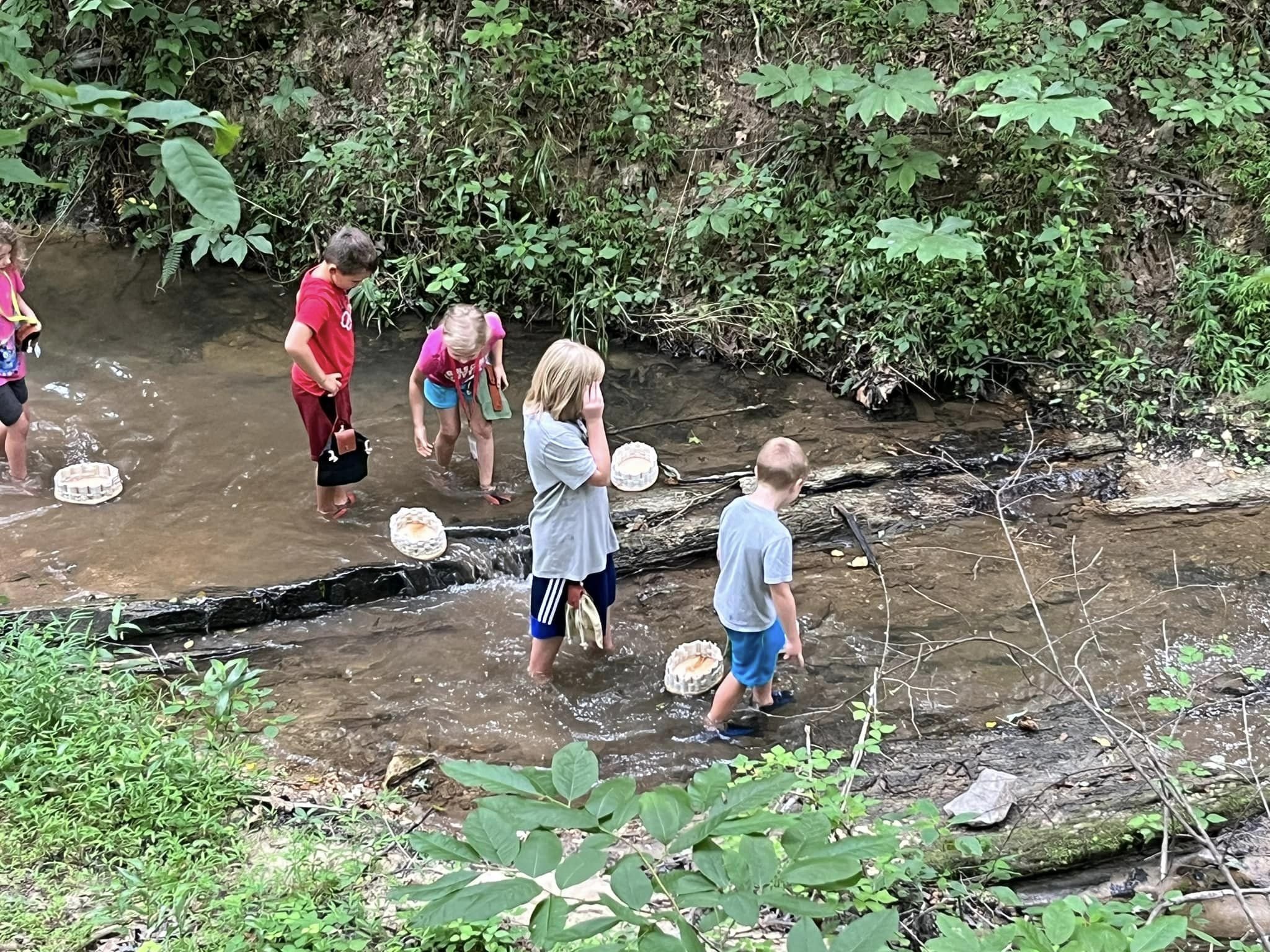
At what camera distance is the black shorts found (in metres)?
5.20

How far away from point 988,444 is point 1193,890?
3364mm

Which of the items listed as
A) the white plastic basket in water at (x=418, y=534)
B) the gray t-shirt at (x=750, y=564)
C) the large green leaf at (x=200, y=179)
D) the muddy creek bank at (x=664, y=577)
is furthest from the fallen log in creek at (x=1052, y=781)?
the large green leaf at (x=200, y=179)

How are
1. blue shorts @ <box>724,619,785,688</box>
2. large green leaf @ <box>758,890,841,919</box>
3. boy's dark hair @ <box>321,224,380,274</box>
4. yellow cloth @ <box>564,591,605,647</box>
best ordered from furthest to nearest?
boy's dark hair @ <box>321,224,380,274</box>
yellow cloth @ <box>564,591,605,647</box>
blue shorts @ <box>724,619,785,688</box>
large green leaf @ <box>758,890,841,919</box>

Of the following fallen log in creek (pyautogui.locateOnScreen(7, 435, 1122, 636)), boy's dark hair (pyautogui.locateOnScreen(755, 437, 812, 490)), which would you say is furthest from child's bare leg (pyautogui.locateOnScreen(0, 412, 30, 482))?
boy's dark hair (pyautogui.locateOnScreen(755, 437, 812, 490))

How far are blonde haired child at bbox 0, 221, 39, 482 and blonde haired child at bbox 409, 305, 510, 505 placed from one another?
215cm

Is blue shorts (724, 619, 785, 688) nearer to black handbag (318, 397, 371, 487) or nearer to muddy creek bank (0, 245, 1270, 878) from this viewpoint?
muddy creek bank (0, 245, 1270, 878)

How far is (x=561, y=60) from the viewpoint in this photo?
7328 millimetres

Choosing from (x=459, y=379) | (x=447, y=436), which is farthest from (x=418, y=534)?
(x=459, y=379)

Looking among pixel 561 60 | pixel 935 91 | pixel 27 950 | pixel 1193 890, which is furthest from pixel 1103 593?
pixel 561 60

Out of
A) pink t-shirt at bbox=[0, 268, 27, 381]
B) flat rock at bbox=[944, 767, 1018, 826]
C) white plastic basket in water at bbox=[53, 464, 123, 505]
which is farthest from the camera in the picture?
white plastic basket in water at bbox=[53, 464, 123, 505]

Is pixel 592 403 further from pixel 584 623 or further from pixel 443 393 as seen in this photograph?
pixel 443 393

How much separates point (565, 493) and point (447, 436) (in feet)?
5.91

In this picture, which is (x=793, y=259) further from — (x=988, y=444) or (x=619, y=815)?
(x=619, y=815)

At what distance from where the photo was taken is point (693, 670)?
171 inches
